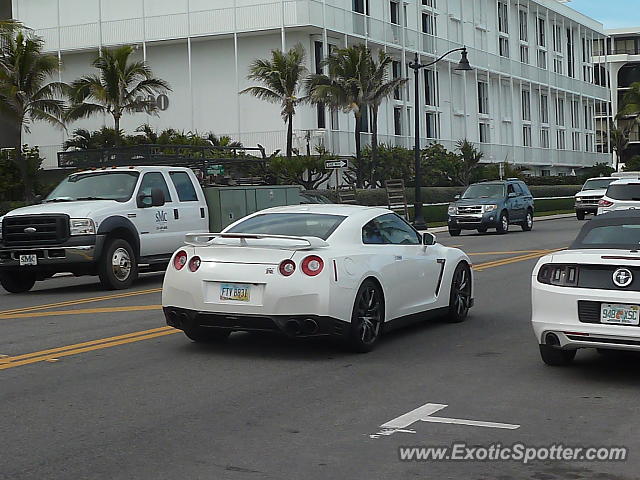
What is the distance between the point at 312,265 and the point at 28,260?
27.3 ft

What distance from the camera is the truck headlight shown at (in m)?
17.2

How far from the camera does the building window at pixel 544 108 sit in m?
78.8

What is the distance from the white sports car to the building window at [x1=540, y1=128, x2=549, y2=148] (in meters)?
70.5

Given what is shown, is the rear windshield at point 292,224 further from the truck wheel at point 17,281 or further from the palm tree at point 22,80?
the palm tree at point 22,80

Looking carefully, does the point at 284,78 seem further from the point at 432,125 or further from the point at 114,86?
the point at 432,125

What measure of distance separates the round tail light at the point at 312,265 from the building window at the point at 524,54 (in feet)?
224

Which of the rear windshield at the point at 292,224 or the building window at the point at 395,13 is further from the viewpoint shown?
the building window at the point at 395,13

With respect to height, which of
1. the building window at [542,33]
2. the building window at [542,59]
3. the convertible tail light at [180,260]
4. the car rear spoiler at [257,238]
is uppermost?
the building window at [542,33]

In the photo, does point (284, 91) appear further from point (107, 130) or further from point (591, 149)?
point (591, 149)

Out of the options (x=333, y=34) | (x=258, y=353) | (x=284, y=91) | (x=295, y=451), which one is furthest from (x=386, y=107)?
(x=295, y=451)

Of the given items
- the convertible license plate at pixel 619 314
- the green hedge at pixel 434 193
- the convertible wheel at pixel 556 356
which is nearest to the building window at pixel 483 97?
the green hedge at pixel 434 193

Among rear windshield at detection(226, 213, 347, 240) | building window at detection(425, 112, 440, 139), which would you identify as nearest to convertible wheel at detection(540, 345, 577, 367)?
rear windshield at detection(226, 213, 347, 240)

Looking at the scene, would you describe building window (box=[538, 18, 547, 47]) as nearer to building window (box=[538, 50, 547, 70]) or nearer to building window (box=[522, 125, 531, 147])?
building window (box=[538, 50, 547, 70])

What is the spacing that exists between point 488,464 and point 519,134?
225 feet
